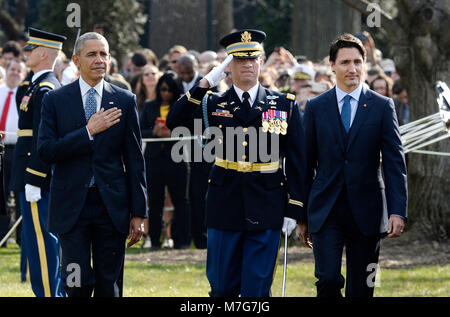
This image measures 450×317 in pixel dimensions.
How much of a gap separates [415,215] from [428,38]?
222 cm

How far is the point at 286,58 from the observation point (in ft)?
55.9

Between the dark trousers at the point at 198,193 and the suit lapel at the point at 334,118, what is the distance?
5950mm

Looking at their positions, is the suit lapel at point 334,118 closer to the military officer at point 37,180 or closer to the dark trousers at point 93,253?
the dark trousers at point 93,253

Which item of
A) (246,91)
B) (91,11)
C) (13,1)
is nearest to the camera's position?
(246,91)

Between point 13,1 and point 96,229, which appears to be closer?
point 96,229

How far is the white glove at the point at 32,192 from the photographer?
862cm

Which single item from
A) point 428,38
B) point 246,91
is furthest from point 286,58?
point 246,91

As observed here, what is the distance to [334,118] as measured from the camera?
23.9ft

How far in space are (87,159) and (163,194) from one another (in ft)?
19.6

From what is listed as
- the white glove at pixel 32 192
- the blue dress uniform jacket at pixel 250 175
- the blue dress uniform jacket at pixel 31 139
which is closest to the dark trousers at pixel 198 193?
the blue dress uniform jacket at pixel 31 139

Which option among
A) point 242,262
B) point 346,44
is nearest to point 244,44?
point 346,44

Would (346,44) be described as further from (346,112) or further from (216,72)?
(216,72)

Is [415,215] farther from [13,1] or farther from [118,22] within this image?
[13,1]

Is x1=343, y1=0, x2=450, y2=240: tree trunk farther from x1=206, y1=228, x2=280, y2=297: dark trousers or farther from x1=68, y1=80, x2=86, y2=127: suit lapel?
x1=68, y1=80, x2=86, y2=127: suit lapel
